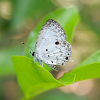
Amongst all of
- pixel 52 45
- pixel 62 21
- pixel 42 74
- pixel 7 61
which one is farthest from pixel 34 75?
pixel 7 61

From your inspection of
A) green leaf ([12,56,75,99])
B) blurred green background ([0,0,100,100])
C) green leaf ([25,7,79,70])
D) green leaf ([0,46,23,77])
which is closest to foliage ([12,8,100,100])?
green leaf ([12,56,75,99])

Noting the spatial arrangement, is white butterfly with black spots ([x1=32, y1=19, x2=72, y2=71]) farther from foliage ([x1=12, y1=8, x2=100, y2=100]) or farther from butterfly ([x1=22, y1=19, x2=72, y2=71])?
foliage ([x1=12, y1=8, x2=100, y2=100])

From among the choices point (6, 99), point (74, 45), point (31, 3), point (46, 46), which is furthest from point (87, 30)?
point (6, 99)

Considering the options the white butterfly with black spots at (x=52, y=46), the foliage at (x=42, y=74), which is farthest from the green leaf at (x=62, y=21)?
the foliage at (x=42, y=74)

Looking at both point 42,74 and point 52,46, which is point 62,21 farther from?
point 42,74

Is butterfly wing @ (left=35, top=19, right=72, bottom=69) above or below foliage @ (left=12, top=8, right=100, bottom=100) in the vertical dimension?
above

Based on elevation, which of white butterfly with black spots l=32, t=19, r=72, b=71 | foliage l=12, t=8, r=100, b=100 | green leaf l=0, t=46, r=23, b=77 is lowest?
foliage l=12, t=8, r=100, b=100

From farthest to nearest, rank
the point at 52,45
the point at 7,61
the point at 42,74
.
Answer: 1. the point at 7,61
2. the point at 52,45
3. the point at 42,74

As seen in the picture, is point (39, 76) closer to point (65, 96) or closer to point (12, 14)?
point (12, 14)

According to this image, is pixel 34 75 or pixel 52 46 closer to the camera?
pixel 34 75
